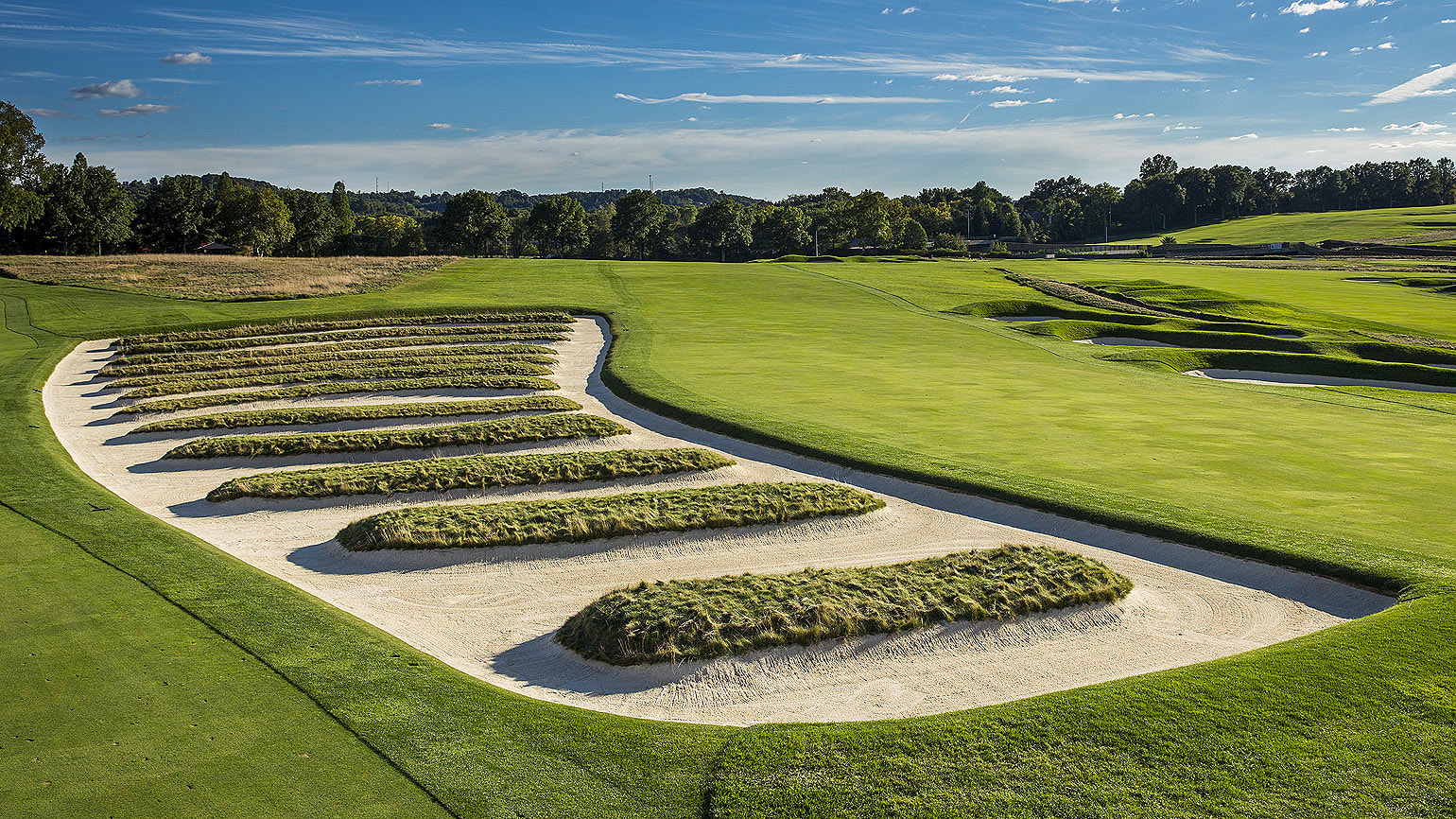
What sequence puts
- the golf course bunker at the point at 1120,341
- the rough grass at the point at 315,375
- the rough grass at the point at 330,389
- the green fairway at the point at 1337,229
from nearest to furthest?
the rough grass at the point at 330,389 → the rough grass at the point at 315,375 → the golf course bunker at the point at 1120,341 → the green fairway at the point at 1337,229

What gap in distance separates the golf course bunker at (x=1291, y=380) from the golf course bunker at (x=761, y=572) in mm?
23849

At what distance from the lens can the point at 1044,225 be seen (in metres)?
197

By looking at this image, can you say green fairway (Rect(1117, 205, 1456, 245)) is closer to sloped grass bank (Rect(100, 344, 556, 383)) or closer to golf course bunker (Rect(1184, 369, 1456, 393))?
golf course bunker (Rect(1184, 369, 1456, 393))

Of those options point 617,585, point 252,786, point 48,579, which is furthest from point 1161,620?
point 48,579

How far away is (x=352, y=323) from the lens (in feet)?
147

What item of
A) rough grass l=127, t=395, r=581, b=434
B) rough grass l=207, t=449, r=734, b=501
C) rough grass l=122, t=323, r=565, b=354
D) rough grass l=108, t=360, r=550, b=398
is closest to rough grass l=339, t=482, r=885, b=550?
rough grass l=207, t=449, r=734, b=501

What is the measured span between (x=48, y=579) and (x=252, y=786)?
299 inches

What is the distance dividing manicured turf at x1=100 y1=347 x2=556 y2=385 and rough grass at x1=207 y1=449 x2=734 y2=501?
48.0 ft

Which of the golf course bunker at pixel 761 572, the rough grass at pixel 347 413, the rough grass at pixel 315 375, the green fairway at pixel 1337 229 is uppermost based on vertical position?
the green fairway at pixel 1337 229

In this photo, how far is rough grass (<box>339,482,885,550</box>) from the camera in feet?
50.5

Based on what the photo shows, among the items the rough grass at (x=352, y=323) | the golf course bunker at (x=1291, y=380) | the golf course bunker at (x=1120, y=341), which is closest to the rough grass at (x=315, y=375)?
the rough grass at (x=352, y=323)

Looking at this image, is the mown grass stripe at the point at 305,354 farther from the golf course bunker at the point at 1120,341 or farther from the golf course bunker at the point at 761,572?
the golf course bunker at the point at 1120,341

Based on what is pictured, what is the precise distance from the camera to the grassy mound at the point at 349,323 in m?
39.1

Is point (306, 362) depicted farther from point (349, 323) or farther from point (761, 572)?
point (761, 572)
